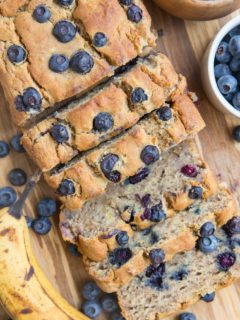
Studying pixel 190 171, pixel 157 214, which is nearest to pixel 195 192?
pixel 190 171

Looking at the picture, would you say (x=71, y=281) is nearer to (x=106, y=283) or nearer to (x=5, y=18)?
(x=106, y=283)

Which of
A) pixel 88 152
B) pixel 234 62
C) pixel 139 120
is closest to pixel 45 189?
pixel 88 152

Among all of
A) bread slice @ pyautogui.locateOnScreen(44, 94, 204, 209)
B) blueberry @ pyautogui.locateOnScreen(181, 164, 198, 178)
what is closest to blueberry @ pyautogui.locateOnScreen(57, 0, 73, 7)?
bread slice @ pyautogui.locateOnScreen(44, 94, 204, 209)

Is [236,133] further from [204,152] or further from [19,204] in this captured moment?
[19,204]

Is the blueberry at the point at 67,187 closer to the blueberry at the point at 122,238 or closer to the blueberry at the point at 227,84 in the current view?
the blueberry at the point at 122,238

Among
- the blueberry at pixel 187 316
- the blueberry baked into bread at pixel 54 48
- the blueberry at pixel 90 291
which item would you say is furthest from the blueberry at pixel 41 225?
the blueberry at pixel 187 316

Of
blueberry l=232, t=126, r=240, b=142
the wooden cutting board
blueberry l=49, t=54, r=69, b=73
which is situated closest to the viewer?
blueberry l=49, t=54, r=69, b=73

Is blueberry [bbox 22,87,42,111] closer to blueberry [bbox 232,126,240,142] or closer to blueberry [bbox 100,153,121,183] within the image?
blueberry [bbox 100,153,121,183]
